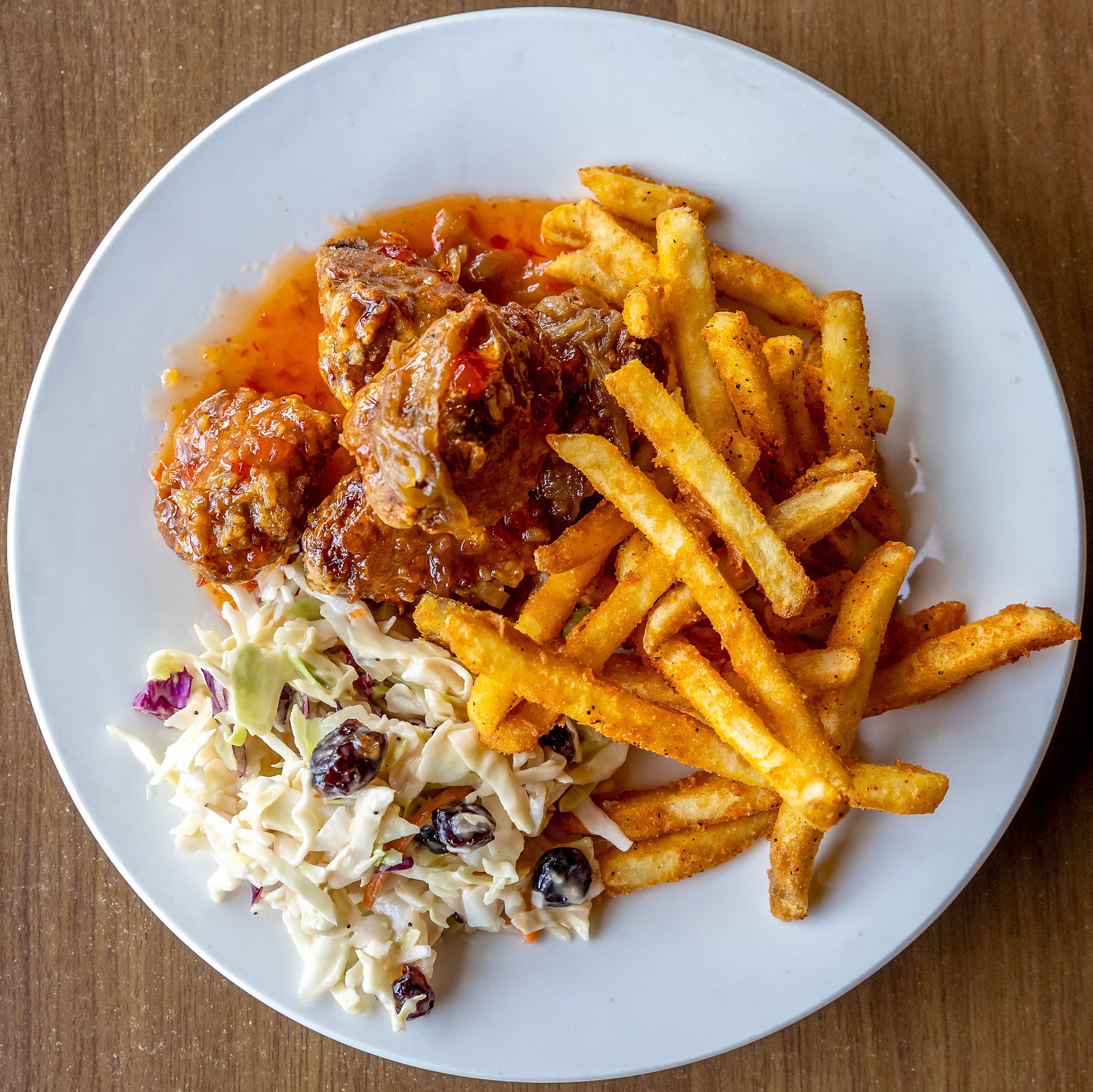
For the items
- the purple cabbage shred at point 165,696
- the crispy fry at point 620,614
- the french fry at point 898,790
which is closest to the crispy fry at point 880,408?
the crispy fry at point 620,614

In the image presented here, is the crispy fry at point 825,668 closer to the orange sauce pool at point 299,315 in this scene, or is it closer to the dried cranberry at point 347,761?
the dried cranberry at point 347,761

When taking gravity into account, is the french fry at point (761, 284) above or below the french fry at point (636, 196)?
below

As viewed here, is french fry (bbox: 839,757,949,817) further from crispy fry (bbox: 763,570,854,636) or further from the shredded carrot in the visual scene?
the shredded carrot

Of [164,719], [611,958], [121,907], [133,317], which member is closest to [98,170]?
[133,317]

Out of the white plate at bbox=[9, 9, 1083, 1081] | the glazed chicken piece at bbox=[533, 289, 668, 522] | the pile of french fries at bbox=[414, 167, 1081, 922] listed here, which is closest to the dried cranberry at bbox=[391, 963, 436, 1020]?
the white plate at bbox=[9, 9, 1083, 1081]

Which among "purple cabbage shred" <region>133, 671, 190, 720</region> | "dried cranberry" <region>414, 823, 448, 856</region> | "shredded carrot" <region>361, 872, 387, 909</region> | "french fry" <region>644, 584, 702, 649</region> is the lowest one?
"shredded carrot" <region>361, 872, 387, 909</region>
